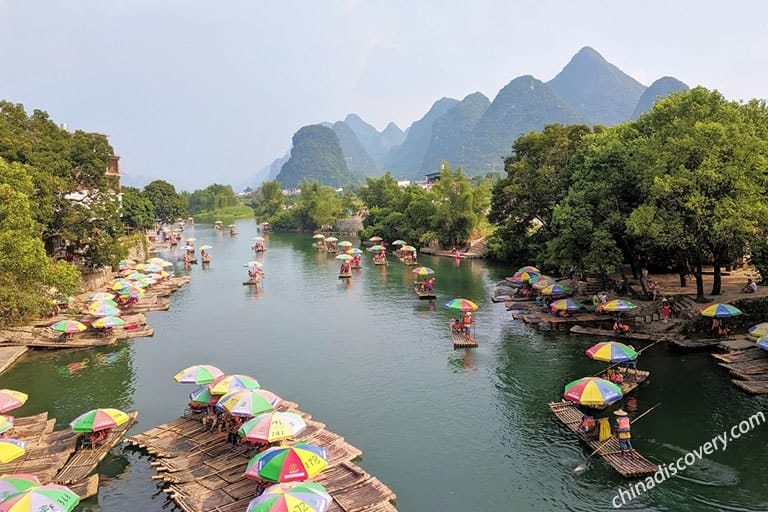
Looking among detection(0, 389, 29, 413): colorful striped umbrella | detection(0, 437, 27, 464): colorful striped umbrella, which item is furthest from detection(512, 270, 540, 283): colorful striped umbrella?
detection(0, 437, 27, 464): colorful striped umbrella

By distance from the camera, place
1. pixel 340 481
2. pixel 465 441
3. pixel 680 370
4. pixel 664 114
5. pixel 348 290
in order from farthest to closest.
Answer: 1. pixel 348 290
2. pixel 664 114
3. pixel 680 370
4. pixel 465 441
5. pixel 340 481

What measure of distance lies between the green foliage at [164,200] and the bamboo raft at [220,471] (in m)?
93.2

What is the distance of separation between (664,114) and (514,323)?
540 inches

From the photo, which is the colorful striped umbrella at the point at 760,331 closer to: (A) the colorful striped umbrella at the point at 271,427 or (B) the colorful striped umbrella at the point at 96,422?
(A) the colorful striped umbrella at the point at 271,427

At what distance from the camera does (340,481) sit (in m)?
15.4

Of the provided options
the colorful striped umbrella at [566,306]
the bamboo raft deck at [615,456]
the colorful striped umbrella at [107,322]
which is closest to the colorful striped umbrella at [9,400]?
the colorful striped umbrella at [107,322]

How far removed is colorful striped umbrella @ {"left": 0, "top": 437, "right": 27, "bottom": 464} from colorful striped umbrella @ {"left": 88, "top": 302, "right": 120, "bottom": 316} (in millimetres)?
17498

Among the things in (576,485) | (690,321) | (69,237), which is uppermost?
(69,237)

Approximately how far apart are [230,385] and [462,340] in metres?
13.5

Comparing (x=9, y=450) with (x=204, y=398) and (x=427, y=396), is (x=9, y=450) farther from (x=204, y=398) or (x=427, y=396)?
(x=427, y=396)

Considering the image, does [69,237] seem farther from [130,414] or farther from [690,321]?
[690,321]

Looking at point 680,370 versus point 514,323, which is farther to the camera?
point 514,323

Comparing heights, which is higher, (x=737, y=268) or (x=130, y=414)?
(x=737, y=268)

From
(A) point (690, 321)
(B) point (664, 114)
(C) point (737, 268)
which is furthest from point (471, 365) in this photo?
(C) point (737, 268)
